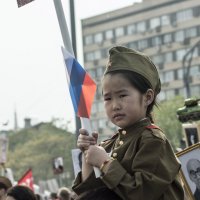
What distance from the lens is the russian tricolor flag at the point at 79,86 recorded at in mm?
3270

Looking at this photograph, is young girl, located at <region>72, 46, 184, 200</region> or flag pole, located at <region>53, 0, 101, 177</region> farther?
flag pole, located at <region>53, 0, 101, 177</region>

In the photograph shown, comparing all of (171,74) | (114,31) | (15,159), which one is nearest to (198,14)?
(171,74)

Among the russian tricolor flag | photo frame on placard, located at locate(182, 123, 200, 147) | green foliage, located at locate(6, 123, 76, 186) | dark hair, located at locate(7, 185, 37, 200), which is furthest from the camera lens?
green foliage, located at locate(6, 123, 76, 186)

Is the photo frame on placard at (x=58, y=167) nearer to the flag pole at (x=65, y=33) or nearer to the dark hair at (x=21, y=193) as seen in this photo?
the dark hair at (x=21, y=193)

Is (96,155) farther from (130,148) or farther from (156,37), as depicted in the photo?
(156,37)

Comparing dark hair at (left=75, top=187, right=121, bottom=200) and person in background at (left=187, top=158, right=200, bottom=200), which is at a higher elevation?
dark hair at (left=75, top=187, right=121, bottom=200)

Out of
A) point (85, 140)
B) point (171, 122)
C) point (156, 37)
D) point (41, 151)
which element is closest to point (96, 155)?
point (85, 140)

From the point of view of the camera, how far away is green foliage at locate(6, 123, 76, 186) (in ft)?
242

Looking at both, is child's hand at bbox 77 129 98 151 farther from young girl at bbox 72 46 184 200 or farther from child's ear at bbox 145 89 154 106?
child's ear at bbox 145 89 154 106

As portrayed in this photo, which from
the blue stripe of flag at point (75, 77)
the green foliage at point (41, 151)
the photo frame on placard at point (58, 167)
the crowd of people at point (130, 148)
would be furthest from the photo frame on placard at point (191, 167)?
the green foliage at point (41, 151)

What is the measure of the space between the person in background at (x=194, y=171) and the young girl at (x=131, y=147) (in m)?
1.33

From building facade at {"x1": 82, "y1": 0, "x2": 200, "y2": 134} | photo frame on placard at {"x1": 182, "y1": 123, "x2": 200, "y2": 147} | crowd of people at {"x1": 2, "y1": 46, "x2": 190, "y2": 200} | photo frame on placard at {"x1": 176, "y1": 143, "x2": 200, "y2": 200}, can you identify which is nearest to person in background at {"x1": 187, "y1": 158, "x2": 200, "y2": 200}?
photo frame on placard at {"x1": 176, "y1": 143, "x2": 200, "y2": 200}

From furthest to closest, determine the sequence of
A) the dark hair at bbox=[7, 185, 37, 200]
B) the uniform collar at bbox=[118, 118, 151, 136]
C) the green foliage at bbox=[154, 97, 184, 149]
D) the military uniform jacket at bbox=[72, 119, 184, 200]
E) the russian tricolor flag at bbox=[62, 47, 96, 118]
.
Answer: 1. the green foliage at bbox=[154, 97, 184, 149]
2. the dark hair at bbox=[7, 185, 37, 200]
3. the russian tricolor flag at bbox=[62, 47, 96, 118]
4. the uniform collar at bbox=[118, 118, 151, 136]
5. the military uniform jacket at bbox=[72, 119, 184, 200]

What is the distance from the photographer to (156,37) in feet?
275
